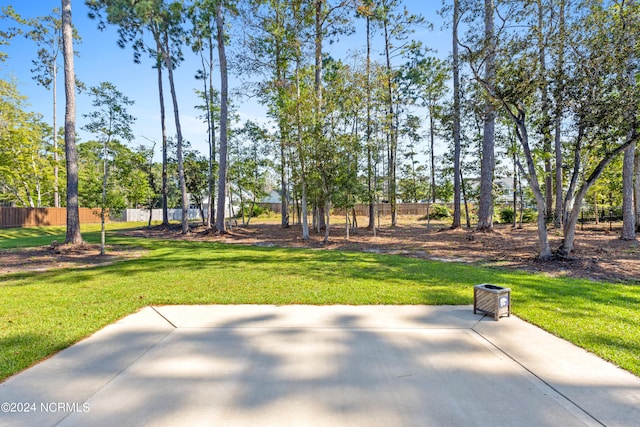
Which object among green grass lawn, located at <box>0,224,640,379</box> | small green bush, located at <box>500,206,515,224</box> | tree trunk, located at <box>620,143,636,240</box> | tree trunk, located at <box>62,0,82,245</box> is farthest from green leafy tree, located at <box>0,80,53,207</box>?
small green bush, located at <box>500,206,515,224</box>

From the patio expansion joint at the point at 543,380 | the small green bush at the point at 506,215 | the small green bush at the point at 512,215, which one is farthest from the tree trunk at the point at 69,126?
the small green bush at the point at 506,215

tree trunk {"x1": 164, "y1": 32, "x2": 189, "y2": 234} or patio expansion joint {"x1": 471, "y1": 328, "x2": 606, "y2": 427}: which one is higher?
tree trunk {"x1": 164, "y1": 32, "x2": 189, "y2": 234}

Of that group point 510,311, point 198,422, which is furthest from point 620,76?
point 198,422

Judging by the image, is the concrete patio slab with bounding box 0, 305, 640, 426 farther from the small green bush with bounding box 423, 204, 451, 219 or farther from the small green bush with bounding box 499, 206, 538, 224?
the small green bush with bounding box 423, 204, 451, 219

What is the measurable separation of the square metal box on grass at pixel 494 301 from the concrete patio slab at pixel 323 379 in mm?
193

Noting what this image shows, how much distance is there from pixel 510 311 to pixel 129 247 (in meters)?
11.0

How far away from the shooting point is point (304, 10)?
10992 mm

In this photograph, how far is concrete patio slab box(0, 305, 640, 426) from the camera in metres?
1.82

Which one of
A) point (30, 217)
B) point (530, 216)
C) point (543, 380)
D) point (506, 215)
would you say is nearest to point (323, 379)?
point (543, 380)

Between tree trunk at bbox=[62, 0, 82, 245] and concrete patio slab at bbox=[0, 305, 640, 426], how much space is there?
7801mm

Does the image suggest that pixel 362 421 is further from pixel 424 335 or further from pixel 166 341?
pixel 166 341

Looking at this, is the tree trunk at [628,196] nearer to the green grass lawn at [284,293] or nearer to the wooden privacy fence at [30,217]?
the green grass lawn at [284,293]

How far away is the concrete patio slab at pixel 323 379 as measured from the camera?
1.82 metres

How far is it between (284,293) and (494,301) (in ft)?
9.29
